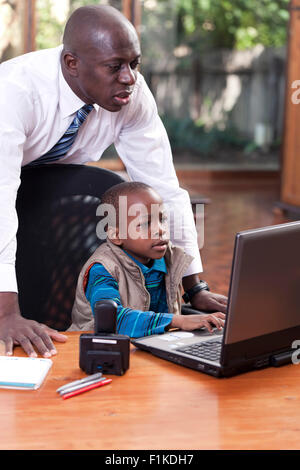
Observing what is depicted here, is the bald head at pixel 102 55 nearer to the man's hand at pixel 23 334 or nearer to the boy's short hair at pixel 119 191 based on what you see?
the boy's short hair at pixel 119 191

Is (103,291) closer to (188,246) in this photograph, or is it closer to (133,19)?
(188,246)

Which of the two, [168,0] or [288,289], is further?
[168,0]

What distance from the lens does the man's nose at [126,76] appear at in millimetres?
1695

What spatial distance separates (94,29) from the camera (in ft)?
5.62

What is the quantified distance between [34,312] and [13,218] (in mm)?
411

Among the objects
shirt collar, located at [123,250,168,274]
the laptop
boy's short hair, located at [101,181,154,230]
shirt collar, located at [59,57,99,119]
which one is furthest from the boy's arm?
shirt collar, located at [59,57,99,119]

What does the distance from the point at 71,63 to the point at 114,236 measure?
43cm

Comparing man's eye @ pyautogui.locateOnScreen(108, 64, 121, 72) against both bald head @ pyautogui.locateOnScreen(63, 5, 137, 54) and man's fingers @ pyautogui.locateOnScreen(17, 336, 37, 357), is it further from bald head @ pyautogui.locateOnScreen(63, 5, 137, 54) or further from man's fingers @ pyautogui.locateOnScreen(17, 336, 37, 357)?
man's fingers @ pyautogui.locateOnScreen(17, 336, 37, 357)

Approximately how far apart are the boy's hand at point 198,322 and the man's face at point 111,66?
529mm

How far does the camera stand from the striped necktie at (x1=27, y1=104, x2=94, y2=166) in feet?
6.20

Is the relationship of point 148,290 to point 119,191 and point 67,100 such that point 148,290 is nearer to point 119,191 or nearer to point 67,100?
point 119,191

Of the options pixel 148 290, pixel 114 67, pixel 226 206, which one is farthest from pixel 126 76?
pixel 226 206

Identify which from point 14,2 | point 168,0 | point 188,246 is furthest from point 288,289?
point 168,0

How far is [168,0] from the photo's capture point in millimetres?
8164
